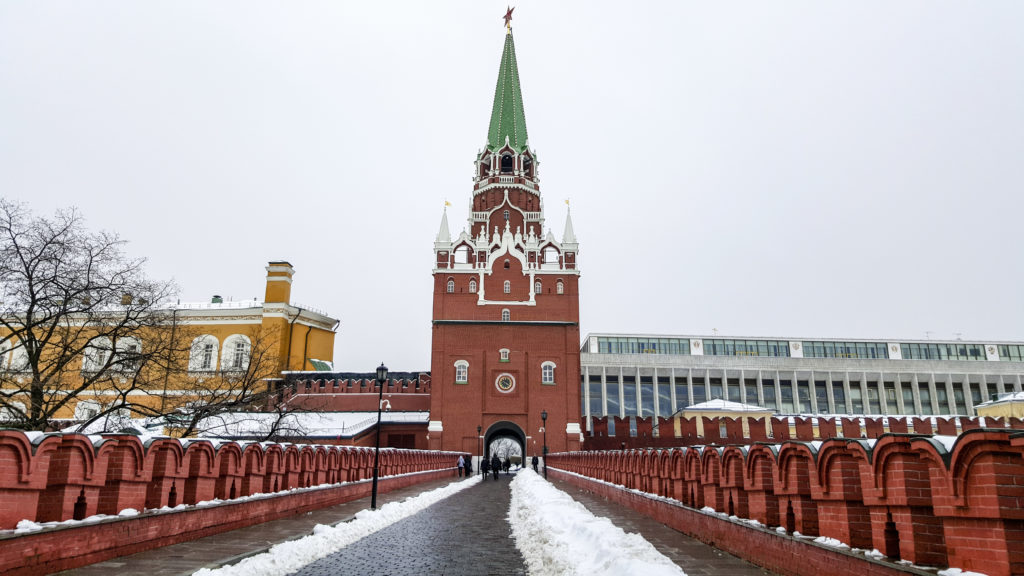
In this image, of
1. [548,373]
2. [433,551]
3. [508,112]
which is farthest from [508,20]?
[433,551]

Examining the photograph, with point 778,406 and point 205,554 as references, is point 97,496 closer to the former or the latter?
point 205,554

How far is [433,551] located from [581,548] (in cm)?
212

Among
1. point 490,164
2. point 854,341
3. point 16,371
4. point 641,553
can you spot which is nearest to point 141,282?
point 16,371

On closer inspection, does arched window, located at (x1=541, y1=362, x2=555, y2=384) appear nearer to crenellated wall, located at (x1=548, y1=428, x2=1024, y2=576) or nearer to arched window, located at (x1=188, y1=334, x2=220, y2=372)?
arched window, located at (x1=188, y1=334, x2=220, y2=372)

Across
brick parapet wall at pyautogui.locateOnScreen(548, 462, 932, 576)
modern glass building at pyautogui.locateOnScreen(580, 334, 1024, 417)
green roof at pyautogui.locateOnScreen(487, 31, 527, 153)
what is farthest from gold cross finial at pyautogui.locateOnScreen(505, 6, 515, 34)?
brick parapet wall at pyautogui.locateOnScreen(548, 462, 932, 576)

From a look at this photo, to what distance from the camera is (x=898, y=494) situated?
433 cm

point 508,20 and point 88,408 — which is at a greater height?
point 508,20

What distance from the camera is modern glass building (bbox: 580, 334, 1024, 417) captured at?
5466cm

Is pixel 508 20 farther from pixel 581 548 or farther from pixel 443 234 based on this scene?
pixel 581 548

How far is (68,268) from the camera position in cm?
1822

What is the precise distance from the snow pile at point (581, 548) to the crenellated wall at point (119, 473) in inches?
175

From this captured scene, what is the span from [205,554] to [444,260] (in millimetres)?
33526

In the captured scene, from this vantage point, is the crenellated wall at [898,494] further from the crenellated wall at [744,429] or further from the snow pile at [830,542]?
the crenellated wall at [744,429]

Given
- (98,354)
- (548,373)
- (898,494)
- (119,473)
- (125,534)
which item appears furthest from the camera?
(548,373)
